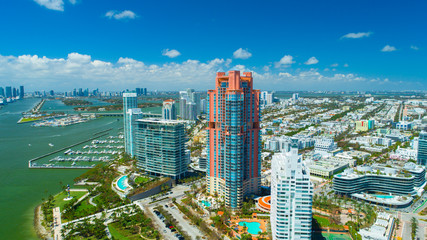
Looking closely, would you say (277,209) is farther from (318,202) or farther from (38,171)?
(38,171)

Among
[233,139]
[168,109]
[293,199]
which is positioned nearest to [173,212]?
[233,139]

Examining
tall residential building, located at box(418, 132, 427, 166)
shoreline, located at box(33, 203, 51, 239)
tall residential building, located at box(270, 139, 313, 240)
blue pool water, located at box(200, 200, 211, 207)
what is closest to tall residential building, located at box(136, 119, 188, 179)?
blue pool water, located at box(200, 200, 211, 207)

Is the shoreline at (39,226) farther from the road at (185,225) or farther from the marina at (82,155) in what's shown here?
the marina at (82,155)

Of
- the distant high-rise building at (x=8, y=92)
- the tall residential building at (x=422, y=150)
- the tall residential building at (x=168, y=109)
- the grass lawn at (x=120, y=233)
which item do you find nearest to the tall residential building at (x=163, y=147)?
the grass lawn at (x=120, y=233)

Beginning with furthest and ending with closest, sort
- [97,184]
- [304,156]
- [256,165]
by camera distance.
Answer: [304,156] < [97,184] < [256,165]

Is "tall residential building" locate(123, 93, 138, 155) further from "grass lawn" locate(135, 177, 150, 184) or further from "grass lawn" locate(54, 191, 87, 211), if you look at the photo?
"grass lawn" locate(54, 191, 87, 211)

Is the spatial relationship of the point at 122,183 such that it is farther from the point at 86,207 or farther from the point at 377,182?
the point at 377,182

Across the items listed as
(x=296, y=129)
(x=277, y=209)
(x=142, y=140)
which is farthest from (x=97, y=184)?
(x=296, y=129)
